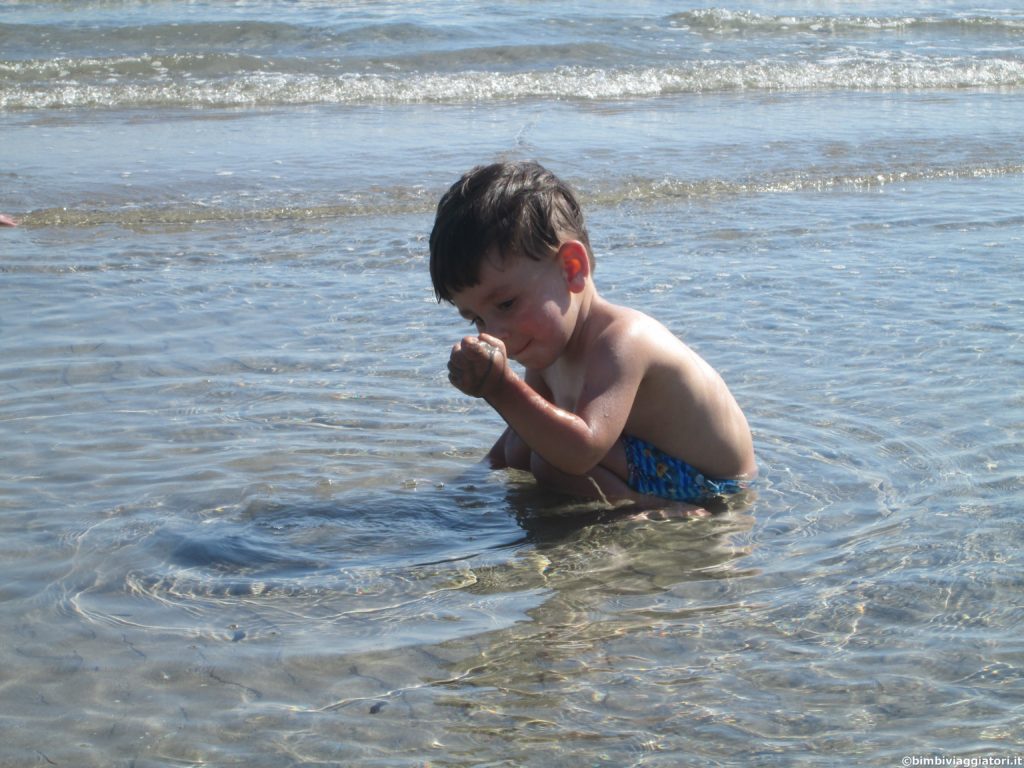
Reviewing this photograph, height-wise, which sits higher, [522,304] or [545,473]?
[522,304]

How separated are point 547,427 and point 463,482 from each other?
655mm

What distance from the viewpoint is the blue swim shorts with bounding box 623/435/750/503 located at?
3416 mm

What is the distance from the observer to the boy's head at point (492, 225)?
306cm

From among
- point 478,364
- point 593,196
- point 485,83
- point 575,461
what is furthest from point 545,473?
point 485,83

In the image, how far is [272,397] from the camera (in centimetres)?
412

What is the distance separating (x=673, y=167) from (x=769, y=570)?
18.8 feet

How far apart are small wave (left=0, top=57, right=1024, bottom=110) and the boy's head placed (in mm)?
8886

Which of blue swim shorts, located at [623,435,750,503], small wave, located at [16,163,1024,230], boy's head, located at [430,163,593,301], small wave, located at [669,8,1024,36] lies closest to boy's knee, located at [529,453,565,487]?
blue swim shorts, located at [623,435,750,503]

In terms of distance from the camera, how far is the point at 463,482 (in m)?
3.56

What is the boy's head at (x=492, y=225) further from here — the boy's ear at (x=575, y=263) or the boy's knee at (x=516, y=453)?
the boy's knee at (x=516, y=453)

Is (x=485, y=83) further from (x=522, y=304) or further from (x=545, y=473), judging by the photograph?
(x=522, y=304)

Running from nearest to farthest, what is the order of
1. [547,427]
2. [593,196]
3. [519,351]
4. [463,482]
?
[547,427], [519,351], [463,482], [593,196]

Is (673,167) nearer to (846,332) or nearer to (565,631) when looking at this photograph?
(846,332)

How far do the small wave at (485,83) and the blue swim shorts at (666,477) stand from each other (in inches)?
349
